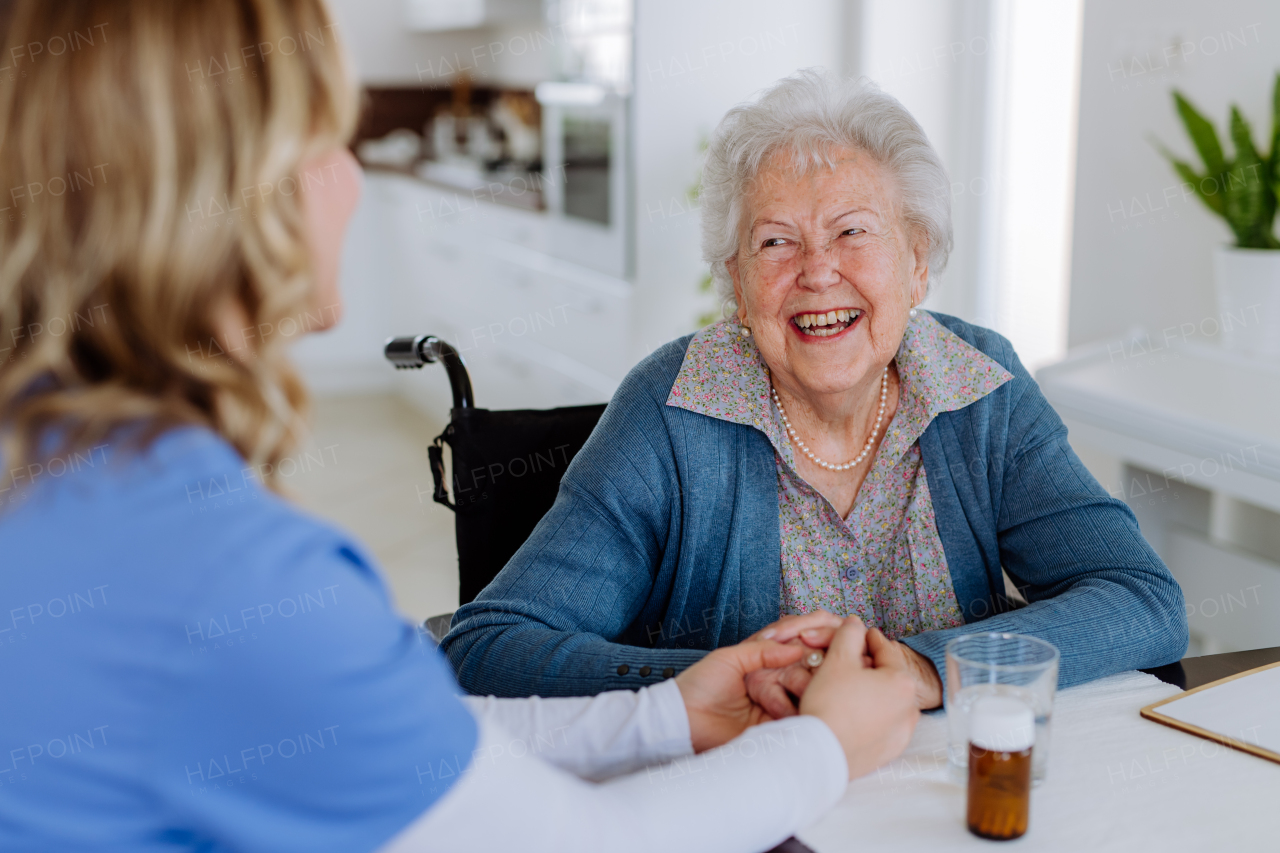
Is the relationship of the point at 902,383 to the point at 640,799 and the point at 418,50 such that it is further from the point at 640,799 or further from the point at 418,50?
the point at 418,50

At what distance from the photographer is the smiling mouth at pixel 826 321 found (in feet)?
4.54

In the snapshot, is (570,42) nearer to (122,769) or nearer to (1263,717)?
(1263,717)

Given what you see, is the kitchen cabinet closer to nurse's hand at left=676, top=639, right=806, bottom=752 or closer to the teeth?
the teeth

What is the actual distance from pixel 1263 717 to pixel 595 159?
110 inches

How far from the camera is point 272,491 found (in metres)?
0.69

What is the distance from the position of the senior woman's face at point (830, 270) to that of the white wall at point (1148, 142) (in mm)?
1450

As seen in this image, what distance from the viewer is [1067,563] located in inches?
50.4

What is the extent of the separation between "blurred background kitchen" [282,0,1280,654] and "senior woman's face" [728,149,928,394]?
87 centimetres

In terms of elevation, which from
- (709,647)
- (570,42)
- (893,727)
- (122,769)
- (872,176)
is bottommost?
(709,647)

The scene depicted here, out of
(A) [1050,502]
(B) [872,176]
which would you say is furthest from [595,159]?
(A) [1050,502]

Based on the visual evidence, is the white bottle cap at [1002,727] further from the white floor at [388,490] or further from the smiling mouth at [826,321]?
the white floor at [388,490]

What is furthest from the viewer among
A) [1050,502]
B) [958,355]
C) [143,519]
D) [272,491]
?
[958,355]

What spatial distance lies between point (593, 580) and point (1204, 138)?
5.65 ft

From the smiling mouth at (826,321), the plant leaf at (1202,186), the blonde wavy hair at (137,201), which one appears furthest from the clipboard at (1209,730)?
the plant leaf at (1202,186)
